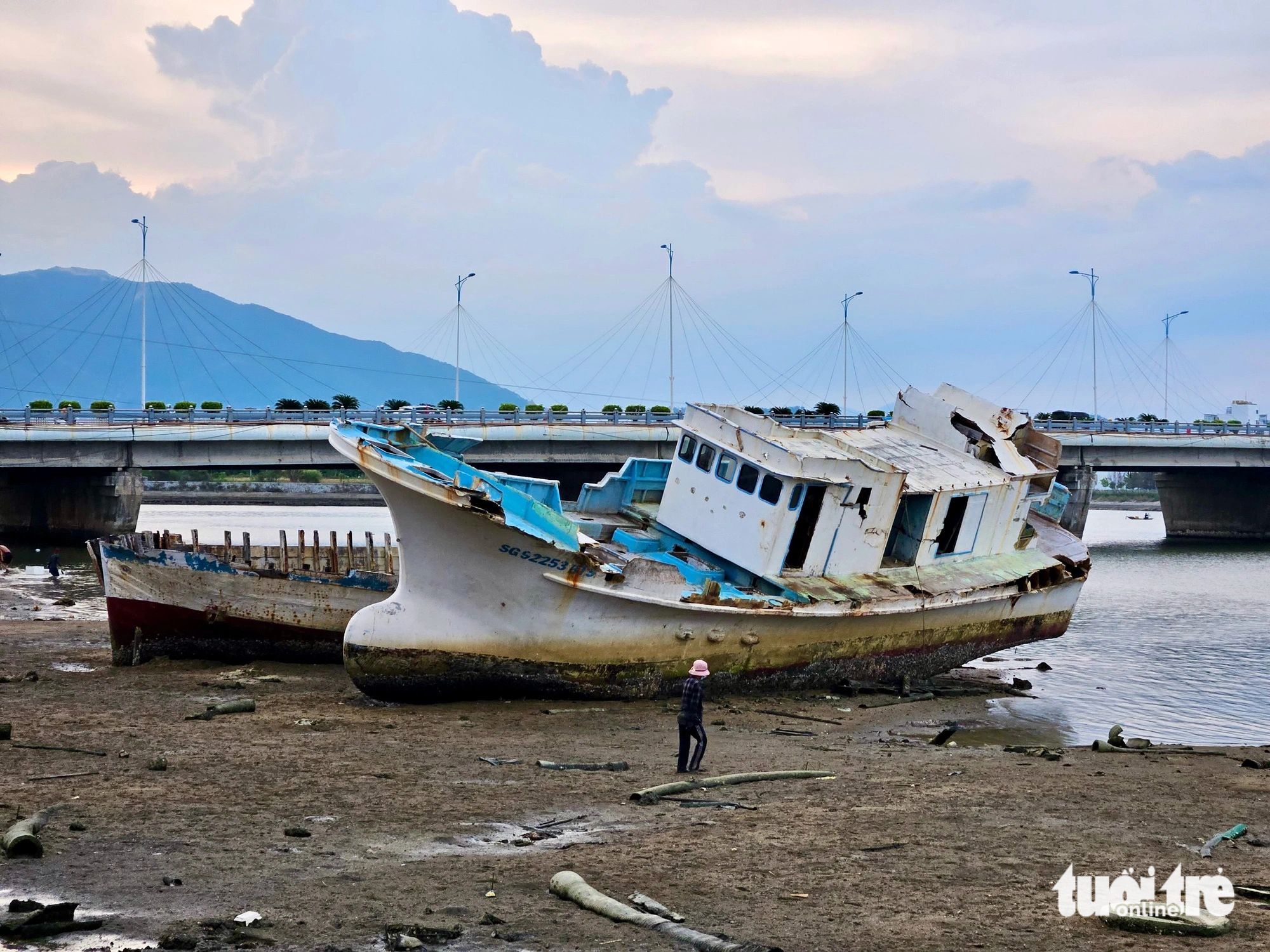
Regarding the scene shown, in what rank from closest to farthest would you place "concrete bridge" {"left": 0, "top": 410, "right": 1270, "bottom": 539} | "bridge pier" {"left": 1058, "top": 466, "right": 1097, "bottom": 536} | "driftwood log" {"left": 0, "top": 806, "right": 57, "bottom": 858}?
1. "driftwood log" {"left": 0, "top": 806, "right": 57, "bottom": 858}
2. "concrete bridge" {"left": 0, "top": 410, "right": 1270, "bottom": 539}
3. "bridge pier" {"left": 1058, "top": 466, "right": 1097, "bottom": 536}

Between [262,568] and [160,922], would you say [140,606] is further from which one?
[160,922]

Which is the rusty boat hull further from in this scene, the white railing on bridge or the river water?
the white railing on bridge

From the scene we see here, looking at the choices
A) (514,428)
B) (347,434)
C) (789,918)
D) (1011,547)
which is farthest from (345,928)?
(514,428)

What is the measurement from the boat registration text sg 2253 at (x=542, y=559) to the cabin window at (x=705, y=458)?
4698 mm

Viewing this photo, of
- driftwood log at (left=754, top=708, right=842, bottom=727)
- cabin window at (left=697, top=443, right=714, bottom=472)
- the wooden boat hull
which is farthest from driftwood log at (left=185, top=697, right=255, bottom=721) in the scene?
cabin window at (left=697, top=443, right=714, bottom=472)

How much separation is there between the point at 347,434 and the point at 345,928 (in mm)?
12334

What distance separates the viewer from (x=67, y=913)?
8.64m

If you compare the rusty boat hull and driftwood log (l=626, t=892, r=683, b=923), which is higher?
the rusty boat hull

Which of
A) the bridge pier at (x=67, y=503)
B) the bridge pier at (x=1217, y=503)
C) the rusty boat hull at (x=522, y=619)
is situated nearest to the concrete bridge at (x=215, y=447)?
the bridge pier at (x=67, y=503)

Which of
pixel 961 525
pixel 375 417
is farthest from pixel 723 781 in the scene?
pixel 375 417

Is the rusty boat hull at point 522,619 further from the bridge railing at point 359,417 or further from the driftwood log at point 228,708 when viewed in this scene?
the bridge railing at point 359,417

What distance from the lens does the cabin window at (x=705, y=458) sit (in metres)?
22.8

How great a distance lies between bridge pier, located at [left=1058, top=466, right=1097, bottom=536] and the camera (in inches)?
2650

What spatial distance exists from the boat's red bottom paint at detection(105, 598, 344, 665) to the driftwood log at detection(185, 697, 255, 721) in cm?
539
